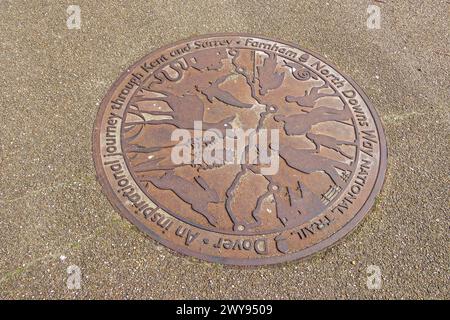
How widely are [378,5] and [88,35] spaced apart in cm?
287

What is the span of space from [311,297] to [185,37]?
2540 millimetres

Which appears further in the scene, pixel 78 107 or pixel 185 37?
pixel 185 37

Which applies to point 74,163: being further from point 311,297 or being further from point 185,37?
point 311,297

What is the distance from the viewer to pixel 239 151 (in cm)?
334

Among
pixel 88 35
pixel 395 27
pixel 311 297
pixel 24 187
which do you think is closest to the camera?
pixel 311 297

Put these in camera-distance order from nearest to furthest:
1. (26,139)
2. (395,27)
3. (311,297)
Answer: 1. (311,297)
2. (26,139)
3. (395,27)

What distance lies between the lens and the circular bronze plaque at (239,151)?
3.01 meters

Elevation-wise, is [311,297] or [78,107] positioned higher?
[78,107]

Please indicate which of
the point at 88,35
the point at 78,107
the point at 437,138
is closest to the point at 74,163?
the point at 78,107

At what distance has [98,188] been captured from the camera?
10.3 feet

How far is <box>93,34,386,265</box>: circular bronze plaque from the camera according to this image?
301 cm

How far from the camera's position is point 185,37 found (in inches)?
163

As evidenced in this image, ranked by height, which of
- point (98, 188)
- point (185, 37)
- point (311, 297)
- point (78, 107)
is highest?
point (185, 37)

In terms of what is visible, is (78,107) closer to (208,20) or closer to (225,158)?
(225,158)
